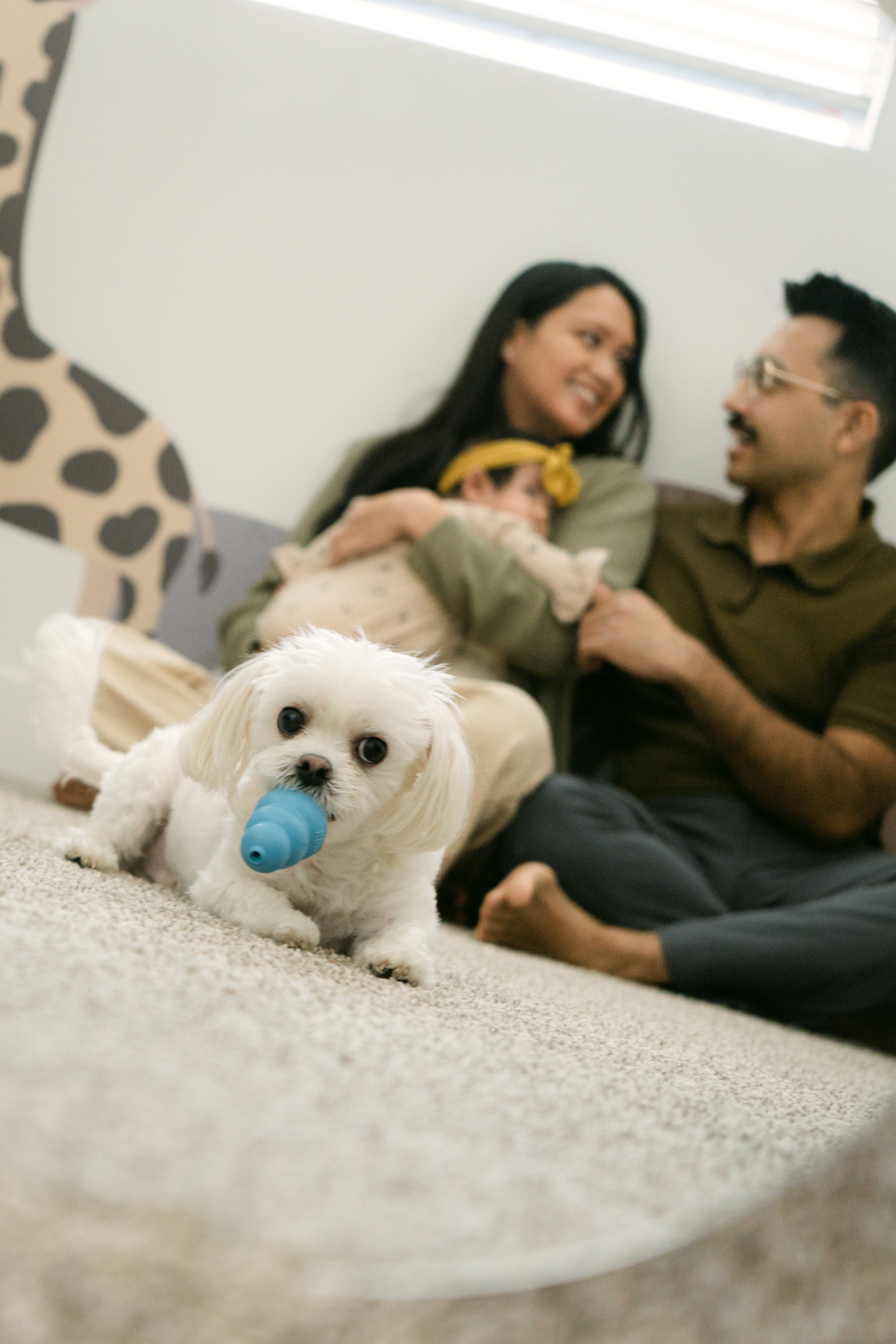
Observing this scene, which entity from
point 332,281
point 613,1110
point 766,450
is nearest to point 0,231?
point 332,281

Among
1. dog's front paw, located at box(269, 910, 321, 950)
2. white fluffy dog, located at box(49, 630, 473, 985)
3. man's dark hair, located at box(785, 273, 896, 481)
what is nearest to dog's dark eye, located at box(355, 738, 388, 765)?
white fluffy dog, located at box(49, 630, 473, 985)

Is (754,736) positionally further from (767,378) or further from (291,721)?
(291,721)

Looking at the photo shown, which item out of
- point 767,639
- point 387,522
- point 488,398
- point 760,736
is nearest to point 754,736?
point 760,736

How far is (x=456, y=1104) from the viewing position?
34 centimetres

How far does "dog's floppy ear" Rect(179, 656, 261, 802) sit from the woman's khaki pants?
0.37 m

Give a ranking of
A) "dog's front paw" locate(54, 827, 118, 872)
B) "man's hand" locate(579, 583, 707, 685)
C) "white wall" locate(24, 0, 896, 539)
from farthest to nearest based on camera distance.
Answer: "white wall" locate(24, 0, 896, 539), "man's hand" locate(579, 583, 707, 685), "dog's front paw" locate(54, 827, 118, 872)

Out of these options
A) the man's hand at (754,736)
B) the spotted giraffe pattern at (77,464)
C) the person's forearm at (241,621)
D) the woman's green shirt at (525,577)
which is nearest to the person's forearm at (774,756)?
the man's hand at (754,736)

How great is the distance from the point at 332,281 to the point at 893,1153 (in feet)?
5.21

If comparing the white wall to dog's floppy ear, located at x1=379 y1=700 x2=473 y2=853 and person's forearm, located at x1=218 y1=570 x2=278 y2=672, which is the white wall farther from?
dog's floppy ear, located at x1=379 y1=700 x2=473 y2=853

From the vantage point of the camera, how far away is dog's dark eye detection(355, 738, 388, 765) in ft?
1.91

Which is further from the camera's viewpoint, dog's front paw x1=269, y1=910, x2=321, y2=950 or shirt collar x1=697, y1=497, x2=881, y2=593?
shirt collar x1=697, y1=497, x2=881, y2=593

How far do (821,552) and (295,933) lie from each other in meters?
1.02

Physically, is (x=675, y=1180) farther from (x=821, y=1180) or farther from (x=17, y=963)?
(x=17, y=963)

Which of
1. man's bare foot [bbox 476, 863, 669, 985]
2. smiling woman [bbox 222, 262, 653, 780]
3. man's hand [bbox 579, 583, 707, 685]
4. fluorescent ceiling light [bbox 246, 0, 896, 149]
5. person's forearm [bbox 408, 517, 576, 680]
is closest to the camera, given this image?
fluorescent ceiling light [bbox 246, 0, 896, 149]
